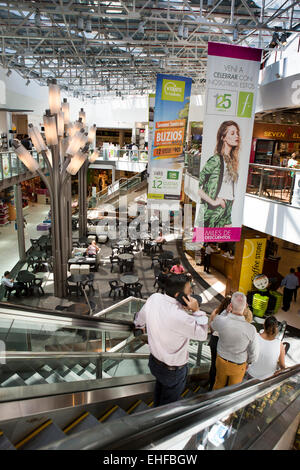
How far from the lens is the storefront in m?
16.6

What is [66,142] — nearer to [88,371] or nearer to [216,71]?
[216,71]

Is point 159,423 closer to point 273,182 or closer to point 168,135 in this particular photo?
point 168,135

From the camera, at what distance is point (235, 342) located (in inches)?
142

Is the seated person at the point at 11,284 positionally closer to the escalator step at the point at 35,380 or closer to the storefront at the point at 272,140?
the escalator step at the point at 35,380

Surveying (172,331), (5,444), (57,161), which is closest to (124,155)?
(57,161)

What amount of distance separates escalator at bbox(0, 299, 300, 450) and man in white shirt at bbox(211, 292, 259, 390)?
0.31 metres

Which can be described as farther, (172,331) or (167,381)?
(167,381)

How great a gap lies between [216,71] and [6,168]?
9480mm

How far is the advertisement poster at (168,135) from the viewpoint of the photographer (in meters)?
8.92

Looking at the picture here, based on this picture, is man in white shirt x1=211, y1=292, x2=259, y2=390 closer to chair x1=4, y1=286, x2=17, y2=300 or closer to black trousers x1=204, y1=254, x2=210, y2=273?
chair x1=4, y1=286, x2=17, y2=300

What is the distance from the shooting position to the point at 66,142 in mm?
12336

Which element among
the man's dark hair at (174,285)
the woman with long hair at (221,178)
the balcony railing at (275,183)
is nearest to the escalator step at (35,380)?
the man's dark hair at (174,285)

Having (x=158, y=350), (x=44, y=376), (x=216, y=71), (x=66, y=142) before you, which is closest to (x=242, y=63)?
(x=216, y=71)

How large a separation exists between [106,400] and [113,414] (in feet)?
0.46
